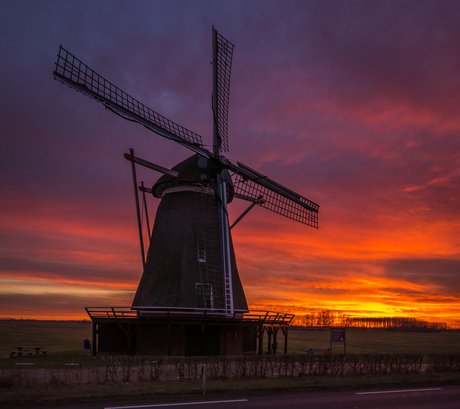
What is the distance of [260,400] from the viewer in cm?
1140

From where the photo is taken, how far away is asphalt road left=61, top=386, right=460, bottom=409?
34.0 feet

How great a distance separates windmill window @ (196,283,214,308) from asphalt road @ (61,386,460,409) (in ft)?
43.2

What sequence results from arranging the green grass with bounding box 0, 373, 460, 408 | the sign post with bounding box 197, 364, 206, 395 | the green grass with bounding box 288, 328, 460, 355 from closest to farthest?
the green grass with bounding box 0, 373, 460, 408, the sign post with bounding box 197, 364, 206, 395, the green grass with bounding box 288, 328, 460, 355

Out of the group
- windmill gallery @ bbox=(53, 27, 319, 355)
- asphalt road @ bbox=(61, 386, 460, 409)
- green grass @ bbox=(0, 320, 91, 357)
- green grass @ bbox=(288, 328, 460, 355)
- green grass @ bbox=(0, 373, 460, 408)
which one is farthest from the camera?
green grass @ bbox=(288, 328, 460, 355)

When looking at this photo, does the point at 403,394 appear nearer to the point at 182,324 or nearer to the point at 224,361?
the point at 224,361

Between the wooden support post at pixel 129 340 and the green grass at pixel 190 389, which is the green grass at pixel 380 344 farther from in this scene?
the green grass at pixel 190 389

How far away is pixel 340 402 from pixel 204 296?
14677 millimetres

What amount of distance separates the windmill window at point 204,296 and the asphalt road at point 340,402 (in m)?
13.2

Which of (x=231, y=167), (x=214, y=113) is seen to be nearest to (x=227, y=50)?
(x=214, y=113)

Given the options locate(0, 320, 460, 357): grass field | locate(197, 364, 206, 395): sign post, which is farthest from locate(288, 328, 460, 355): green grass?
locate(197, 364, 206, 395): sign post

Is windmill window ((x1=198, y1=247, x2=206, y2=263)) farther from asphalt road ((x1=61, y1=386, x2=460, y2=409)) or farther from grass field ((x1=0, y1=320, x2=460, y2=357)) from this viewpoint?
asphalt road ((x1=61, y1=386, x2=460, y2=409))

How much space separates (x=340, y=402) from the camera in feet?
36.0

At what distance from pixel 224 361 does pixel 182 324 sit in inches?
365

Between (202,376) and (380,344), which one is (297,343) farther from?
(202,376)
